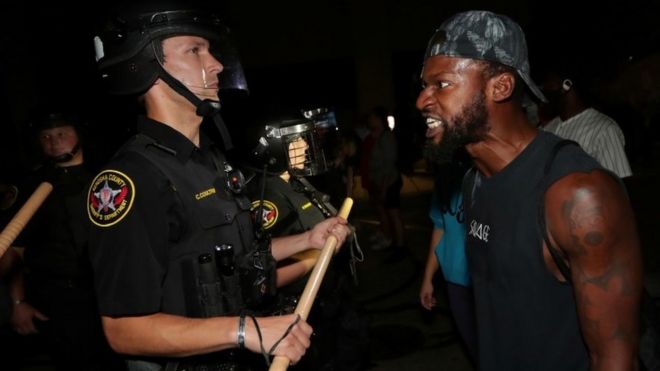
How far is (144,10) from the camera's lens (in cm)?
230

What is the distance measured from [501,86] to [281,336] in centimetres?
129

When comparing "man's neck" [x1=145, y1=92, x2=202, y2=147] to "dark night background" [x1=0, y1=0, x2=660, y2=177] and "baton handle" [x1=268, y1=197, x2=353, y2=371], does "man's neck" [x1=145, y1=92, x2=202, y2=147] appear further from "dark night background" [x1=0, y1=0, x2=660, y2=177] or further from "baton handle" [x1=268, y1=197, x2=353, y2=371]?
"dark night background" [x1=0, y1=0, x2=660, y2=177]

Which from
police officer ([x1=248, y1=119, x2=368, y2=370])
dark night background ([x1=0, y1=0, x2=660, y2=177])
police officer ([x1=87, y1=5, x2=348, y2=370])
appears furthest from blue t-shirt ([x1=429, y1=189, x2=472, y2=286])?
dark night background ([x1=0, y1=0, x2=660, y2=177])

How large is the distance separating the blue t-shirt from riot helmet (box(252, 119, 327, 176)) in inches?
37.7

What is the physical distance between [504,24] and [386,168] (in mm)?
5754

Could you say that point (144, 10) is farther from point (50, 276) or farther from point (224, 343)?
point (50, 276)

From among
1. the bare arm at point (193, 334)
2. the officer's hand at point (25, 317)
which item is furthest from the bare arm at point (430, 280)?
the officer's hand at point (25, 317)

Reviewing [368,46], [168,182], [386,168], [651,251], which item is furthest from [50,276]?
[368,46]

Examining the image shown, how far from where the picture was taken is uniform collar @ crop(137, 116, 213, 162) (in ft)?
7.32

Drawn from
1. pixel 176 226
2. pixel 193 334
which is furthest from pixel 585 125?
pixel 193 334

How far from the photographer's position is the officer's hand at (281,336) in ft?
5.98

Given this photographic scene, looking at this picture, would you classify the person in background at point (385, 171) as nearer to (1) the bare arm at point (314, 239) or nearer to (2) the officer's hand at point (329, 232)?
(1) the bare arm at point (314, 239)

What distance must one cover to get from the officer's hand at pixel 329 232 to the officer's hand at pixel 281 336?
24.1 inches

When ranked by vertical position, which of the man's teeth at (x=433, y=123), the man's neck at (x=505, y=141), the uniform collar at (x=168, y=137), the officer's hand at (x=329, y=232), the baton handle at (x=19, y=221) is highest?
the uniform collar at (x=168, y=137)
